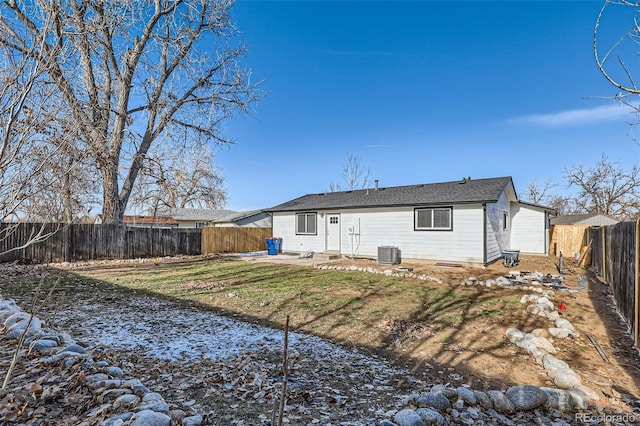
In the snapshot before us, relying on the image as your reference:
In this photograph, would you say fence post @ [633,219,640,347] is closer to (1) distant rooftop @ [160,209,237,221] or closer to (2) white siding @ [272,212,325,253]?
(2) white siding @ [272,212,325,253]

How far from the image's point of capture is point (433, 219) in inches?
511

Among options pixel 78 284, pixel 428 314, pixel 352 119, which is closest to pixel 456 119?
pixel 352 119

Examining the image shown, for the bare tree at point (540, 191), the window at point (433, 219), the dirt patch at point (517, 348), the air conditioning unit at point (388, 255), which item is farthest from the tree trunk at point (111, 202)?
the bare tree at point (540, 191)

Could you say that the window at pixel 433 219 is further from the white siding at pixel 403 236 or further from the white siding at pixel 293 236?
the white siding at pixel 293 236

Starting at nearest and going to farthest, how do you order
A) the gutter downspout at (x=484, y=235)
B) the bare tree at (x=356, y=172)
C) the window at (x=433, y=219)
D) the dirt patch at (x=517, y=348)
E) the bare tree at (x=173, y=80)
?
1. the dirt patch at (x=517, y=348)
2. the gutter downspout at (x=484, y=235)
3. the window at (x=433, y=219)
4. the bare tree at (x=173, y=80)
5. the bare tree at (x=356, y=172)

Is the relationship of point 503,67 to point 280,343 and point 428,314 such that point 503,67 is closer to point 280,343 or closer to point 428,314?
point 428,314

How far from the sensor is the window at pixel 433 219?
1268cm

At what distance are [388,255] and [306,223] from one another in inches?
218

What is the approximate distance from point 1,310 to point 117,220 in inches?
490

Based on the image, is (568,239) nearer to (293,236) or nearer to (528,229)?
(528,229)

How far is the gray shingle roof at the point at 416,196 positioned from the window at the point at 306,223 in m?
0.45

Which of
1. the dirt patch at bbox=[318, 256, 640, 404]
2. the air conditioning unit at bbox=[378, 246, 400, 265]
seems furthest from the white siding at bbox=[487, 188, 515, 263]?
the dirt patch at bbox=[318, 256, 640, 404]

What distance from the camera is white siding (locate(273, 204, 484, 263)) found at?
12094 millimetres

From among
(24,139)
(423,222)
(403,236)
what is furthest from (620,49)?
(403,236)
